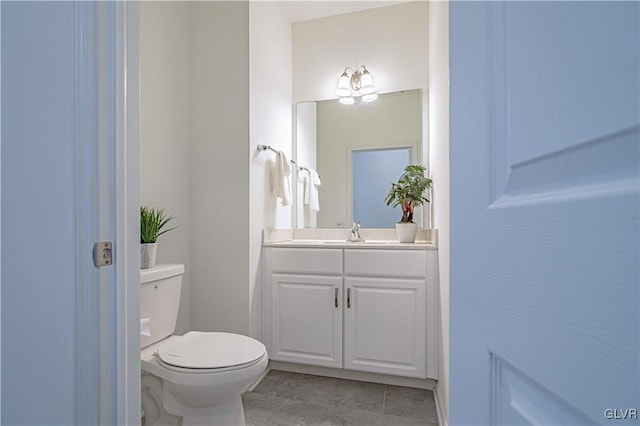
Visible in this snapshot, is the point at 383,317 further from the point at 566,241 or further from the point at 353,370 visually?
the point at 566,241

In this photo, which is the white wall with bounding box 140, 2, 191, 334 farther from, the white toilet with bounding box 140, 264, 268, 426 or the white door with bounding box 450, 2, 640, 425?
the white door with bounding box 450, 2, 640, 425

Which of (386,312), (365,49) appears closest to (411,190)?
(386,312)

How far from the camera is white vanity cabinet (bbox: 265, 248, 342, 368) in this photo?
211 centimetres

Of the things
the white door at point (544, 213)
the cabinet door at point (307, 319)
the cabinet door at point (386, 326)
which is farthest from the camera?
the cabinet door at point (307, 319)

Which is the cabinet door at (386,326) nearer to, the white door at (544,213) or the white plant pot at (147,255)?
the white plant pot at (147,255)

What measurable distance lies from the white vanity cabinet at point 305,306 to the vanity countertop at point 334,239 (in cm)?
9

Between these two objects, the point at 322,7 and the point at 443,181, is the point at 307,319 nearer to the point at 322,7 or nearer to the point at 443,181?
the point at 443,181

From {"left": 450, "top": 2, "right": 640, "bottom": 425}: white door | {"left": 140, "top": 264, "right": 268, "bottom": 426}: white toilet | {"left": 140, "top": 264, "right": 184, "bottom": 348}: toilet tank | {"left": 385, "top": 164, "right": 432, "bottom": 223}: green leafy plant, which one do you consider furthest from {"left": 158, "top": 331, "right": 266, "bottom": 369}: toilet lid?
{"left": 385, "top": 164, "right": 432, "bottom": 223}: green leafy plant

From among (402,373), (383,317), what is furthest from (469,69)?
(402,373)

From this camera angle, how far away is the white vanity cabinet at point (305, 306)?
2.11 metres

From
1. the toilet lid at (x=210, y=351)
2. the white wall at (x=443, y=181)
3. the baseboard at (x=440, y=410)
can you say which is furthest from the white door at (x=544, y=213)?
the baseboard at (x=440, y=410)

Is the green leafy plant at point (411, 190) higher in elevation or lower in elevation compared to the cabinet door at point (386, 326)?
higher

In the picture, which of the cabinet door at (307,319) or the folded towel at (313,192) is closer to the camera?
the cabinet door at (307,319)

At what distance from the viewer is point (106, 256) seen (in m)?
0.71
